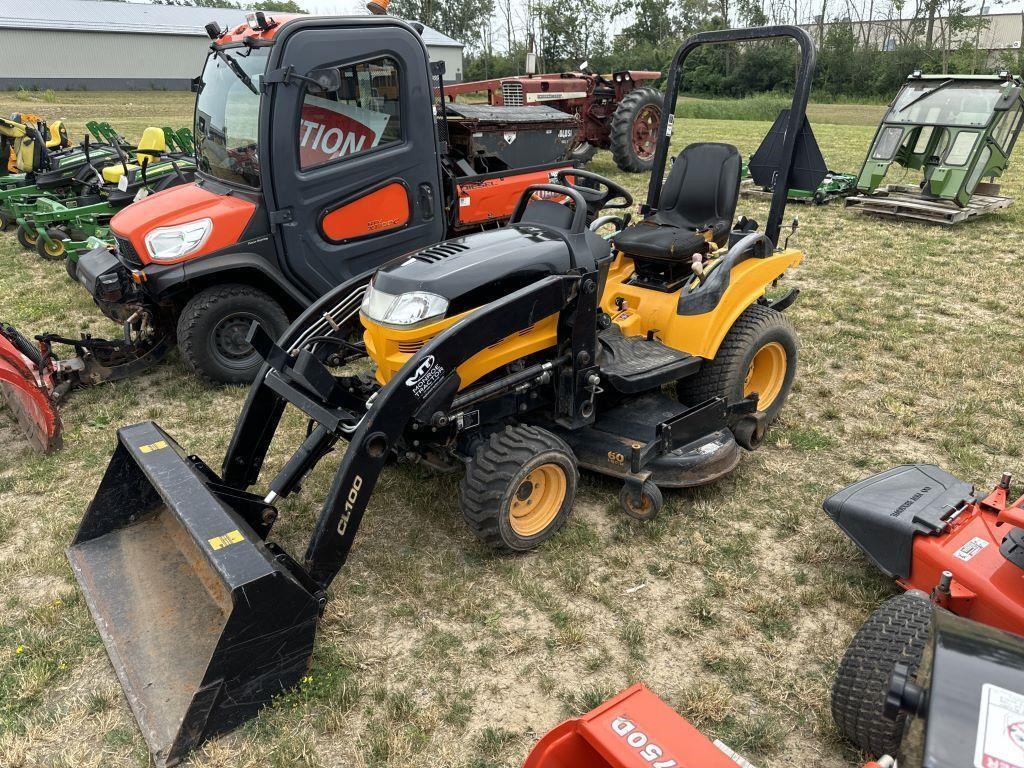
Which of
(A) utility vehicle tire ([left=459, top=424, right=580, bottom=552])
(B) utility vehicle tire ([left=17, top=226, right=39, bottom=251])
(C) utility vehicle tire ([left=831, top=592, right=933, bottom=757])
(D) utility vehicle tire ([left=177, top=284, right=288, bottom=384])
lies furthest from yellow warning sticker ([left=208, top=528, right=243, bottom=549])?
(B) utility vehicle tire ([left=17, top=226, right=39, bottom=251])

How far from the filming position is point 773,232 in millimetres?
4273

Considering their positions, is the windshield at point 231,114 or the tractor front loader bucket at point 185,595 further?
the windshield at point 231,114

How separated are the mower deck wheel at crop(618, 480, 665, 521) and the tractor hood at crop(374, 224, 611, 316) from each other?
1.04 meters

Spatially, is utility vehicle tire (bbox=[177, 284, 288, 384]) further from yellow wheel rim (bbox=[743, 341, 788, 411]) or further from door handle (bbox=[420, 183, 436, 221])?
yellow wheel rim (bbox=[743, 341, 788, 411])

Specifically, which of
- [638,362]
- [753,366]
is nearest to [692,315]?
[638,362]

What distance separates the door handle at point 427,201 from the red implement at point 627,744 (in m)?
4.19

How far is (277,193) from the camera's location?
190 inches

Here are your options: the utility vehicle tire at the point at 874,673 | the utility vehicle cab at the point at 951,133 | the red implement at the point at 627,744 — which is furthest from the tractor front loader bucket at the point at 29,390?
the utility vehicle cab at the point at 951,133

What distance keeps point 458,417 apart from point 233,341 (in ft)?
8.31

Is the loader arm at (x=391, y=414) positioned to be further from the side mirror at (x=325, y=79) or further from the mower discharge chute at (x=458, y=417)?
the side mirror at (x=325, y=79)

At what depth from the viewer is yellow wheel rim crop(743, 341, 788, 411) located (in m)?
4.44

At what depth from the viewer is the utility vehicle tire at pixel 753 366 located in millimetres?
4043

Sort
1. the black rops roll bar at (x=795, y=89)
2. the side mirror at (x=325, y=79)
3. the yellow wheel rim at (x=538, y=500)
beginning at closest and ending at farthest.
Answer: the yellow wheel rim at (x=538, y=500), the black rops roll bar at (x=795, y=89), the side mirror at (x=325, y=79)

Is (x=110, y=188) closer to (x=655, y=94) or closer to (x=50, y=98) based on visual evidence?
(x=655, y=94)
